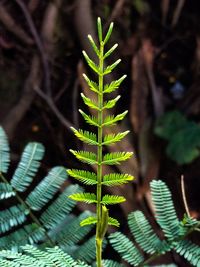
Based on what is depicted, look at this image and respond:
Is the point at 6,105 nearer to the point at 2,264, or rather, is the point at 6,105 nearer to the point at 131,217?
the point at 131,217

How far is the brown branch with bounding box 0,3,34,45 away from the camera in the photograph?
2.52 metres

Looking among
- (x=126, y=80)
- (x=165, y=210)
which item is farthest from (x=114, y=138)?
(x=126, y=80)

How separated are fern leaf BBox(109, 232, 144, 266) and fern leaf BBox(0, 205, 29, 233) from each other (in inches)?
8.6

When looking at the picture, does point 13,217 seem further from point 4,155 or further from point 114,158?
point 114,158

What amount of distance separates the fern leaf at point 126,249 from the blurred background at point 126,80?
118cm

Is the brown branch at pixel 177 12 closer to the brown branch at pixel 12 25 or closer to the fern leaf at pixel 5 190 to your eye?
the brown branch at pixel 12 25

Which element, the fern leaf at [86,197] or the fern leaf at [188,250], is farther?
the fern leaf at [188,250]

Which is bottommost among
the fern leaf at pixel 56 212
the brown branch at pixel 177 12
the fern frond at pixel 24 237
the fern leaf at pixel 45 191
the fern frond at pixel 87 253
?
the fern frond at pixel 87 253

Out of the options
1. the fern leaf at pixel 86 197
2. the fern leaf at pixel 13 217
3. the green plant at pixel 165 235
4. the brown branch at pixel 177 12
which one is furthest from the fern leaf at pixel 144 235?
the brown branch at pixel 177 12

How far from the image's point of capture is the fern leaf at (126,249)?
107 centimetres

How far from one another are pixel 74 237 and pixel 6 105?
1.37 meters

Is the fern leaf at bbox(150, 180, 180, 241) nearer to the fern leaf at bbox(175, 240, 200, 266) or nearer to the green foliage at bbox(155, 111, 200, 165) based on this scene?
the fern leaf at bbox(175, 240, 200, 266)

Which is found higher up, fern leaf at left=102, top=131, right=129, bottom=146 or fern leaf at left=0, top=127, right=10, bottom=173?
fern leaf at left=102, top=131, right=129, bottom=146

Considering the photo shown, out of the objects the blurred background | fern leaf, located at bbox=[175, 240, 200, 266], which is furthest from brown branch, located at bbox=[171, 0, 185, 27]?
fern leaf, located at bbox=[175, 240, 200, 266]
